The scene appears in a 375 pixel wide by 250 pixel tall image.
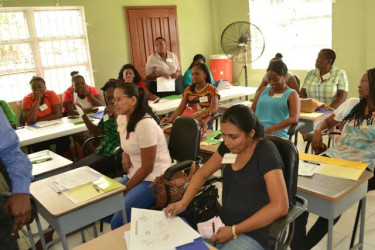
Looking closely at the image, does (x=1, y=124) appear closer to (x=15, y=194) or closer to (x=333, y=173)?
(x=15, y=194)

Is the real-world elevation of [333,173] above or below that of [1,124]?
below

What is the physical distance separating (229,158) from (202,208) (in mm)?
346

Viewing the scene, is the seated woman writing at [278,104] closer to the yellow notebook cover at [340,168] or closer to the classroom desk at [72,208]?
the yellow notebook cover at [340,168]

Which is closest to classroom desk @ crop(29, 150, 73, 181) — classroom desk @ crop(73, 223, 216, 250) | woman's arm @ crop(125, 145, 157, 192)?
woman's arm @ crop(125, 145, 157, 192)

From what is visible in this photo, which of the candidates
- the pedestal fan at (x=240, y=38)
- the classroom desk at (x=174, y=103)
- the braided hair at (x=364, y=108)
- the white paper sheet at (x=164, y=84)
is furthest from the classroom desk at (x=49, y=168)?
the pedestal fan at (x=240, y=38)

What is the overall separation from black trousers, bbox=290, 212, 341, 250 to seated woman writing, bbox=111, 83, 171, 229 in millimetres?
974

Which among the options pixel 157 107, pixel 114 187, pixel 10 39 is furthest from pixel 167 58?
pixel 114 187

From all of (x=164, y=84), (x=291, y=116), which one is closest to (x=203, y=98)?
(x=291, y=116)

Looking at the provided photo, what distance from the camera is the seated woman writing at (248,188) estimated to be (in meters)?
1.56

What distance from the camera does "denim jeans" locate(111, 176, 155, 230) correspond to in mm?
2210

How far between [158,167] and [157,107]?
2059 mm

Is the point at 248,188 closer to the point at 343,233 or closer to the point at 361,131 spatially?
the point at 361,131

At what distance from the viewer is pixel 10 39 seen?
500 cm

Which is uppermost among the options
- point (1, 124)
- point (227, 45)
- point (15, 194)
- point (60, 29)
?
point (60, 29)
